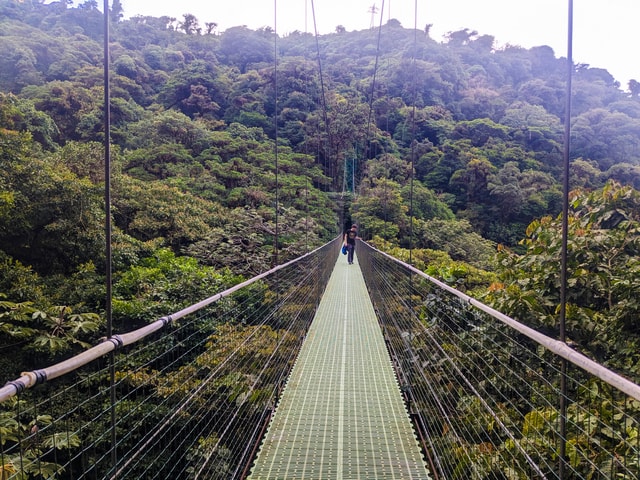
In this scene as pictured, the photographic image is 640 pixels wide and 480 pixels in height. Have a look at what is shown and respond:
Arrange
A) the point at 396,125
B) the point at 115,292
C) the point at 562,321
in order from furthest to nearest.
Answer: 1. the point at 396,125
2. the point at 115,292
3. the point at 562,321

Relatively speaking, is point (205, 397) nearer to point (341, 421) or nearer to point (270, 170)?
point (341, 421)

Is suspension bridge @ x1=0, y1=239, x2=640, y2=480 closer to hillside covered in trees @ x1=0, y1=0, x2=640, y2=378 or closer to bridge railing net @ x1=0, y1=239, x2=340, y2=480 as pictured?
bridge railing net @ x1=0, y1=239, x2=340, y2=480

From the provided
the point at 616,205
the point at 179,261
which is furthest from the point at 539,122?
the point at 616,205

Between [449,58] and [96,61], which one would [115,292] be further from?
[449,58]

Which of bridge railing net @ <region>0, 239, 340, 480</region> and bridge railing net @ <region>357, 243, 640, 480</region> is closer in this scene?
bridge railing net @ <region>0, 239, 340, 480</region>

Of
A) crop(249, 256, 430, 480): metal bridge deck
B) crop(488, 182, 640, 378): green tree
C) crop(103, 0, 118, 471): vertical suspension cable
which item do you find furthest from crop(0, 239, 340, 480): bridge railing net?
crop(488, 182, 640, 378): green tree

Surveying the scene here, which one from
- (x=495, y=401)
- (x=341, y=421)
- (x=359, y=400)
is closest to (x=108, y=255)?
(x=495, y=401)
